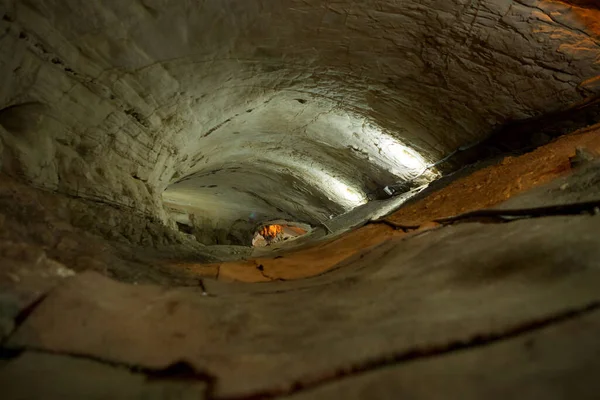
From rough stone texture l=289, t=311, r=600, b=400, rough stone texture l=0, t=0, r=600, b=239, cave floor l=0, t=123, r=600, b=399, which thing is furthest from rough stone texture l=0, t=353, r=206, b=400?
rough stone texture l=0, t=0, r=600, b=239

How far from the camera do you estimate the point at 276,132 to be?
700 cm

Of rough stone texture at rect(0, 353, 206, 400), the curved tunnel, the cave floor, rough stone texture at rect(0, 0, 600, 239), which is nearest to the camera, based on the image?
the cave floor

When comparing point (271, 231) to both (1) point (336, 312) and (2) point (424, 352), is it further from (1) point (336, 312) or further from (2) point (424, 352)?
(2) point (424, 352)

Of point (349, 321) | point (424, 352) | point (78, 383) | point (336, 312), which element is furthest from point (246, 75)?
point (424, 352)

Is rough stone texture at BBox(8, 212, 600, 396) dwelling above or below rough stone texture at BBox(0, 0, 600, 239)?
below

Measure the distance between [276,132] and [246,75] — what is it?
8.14 ft

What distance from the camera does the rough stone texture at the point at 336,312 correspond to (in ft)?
3.91

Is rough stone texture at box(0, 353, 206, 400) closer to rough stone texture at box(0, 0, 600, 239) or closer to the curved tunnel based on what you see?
the curved tunnel

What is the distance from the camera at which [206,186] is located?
10109 millimetres

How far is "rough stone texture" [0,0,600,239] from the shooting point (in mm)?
3021

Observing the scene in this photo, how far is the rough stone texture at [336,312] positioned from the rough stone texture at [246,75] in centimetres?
183

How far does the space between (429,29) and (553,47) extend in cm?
131

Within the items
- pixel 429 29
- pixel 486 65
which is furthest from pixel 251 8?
pixel 486 65

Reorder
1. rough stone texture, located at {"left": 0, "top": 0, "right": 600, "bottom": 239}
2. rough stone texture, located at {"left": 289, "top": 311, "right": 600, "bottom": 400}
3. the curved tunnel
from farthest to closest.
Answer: rough stone texture, located at {"left": 0, "top": 0, "right": 600, "bottom": 239}, the curved tunnel, rough stone texture, located at {"left": 289, "top": 311, "right": 600, "bottom": 400}
